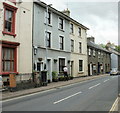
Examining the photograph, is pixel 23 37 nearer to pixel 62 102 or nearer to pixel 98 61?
pixel 62 102

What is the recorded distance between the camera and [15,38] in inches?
650

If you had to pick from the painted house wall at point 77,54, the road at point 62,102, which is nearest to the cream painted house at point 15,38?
the road at point 62,102

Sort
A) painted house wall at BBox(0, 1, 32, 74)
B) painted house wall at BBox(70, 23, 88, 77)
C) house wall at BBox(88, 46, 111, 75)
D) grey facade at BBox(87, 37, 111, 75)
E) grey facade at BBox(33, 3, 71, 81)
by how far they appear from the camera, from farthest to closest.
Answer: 1. house wall at BBox(88, 46, 111, 75)
2. grey facade at BBox(87, 37, 111, 75)
3. painted house wall at BBox(70, 23, 88, 77)
4. grey facade at BBox(33, 3, 71, 81)
5. painted house wall at BBox(0, 1, 32, 74)

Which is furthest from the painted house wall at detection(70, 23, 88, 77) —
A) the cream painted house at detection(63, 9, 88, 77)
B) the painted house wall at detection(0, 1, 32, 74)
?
the painted house wall at detection(0, 1, 32, 74)

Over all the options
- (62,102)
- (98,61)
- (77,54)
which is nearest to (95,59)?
(98,61)

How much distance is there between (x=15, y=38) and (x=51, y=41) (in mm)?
7334

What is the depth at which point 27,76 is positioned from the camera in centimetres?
1655

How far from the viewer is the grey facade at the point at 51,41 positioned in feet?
66.2

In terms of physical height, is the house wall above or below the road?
above

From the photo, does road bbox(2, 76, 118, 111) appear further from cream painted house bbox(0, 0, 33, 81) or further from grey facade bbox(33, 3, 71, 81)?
grey facade bbox(33, 3, 71, 81)

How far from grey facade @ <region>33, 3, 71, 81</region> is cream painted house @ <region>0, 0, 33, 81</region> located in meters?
1.45

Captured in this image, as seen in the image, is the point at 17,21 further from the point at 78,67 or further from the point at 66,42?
the point at 78,67

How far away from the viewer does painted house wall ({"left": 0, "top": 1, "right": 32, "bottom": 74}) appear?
16.8 metres

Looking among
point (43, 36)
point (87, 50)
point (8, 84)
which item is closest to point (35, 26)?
point (43, 36)
